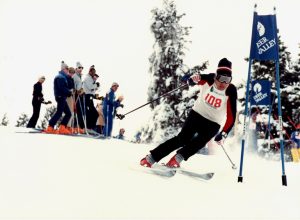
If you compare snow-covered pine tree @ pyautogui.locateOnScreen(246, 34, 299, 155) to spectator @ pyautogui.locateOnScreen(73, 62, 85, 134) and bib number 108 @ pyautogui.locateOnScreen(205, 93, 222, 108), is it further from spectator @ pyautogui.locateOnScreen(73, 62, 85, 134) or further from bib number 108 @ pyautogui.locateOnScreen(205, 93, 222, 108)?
bib number 108 @ pyautogui.locateOnScreen(205, 93, 222, 108)

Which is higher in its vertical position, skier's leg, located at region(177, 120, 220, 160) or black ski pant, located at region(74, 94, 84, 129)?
black ski pant, located at region(74, 94, 84, 129)

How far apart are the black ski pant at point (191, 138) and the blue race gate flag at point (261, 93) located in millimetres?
7548

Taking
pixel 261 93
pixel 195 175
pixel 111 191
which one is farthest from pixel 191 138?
pixel 261 93

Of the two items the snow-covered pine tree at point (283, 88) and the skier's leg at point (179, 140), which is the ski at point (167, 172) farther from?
the snow-covered pine tree at point (283, 88)

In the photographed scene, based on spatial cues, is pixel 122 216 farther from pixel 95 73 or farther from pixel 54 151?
pixel 95 73

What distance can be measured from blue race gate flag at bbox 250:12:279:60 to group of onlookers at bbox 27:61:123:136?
5365 millimetres

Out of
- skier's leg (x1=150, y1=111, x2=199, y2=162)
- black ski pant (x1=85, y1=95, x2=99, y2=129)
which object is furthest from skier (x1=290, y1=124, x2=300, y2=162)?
skier's leg (x1=150, y1=111, x2=199, y2=162)

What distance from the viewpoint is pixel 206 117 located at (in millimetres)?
6289

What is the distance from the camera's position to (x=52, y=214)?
3.24 m

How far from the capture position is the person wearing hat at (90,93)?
11367mm

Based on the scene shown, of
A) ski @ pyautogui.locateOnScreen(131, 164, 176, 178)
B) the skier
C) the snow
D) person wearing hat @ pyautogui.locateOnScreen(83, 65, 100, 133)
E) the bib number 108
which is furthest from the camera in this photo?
the skier

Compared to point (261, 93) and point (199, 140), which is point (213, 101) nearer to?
point (199, 140)

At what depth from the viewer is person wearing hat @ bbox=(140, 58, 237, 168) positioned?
241 inches

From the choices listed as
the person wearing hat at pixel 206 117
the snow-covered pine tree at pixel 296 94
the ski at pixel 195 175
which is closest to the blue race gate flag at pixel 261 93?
the person wearing hat at pixel 206 117
